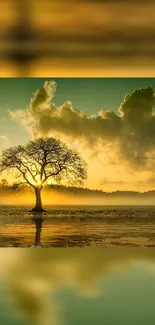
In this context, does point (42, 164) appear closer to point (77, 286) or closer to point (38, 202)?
point (38, 202)

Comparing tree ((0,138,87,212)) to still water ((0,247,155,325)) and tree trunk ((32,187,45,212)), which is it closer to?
tree trunk ((32,187,45,212))

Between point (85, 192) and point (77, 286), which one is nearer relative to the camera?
point (77, 286)

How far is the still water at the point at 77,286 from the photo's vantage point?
1.74 metres

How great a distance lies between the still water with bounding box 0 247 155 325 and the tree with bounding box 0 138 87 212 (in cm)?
31

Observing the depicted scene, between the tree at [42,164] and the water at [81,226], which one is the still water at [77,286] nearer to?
the water at [81,226]

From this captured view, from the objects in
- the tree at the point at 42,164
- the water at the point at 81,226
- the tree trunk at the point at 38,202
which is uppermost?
the tree at the point at 42,164

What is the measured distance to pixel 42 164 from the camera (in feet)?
8.71

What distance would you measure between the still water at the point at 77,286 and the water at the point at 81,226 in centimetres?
5

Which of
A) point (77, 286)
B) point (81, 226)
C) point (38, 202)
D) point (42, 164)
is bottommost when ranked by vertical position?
point (77, 286)

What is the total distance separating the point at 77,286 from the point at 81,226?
53 cm

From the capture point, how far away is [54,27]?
2236 mm

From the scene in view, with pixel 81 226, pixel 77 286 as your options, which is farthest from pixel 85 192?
pixel 77 286

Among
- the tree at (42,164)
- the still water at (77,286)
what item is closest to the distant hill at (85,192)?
the tree at (42,164)

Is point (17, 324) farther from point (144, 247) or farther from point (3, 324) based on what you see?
point (144, 247)
